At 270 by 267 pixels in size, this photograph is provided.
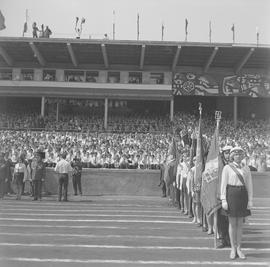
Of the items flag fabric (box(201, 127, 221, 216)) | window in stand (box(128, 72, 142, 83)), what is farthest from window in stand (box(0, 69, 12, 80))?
flag fabric (box(201, 127, 221, 216))

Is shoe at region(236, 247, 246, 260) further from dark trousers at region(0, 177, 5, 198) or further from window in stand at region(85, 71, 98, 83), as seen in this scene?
window in stand at region(85, 71, 98, 83)

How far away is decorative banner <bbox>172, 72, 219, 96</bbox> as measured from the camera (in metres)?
42.0

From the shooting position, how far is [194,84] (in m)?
41.9

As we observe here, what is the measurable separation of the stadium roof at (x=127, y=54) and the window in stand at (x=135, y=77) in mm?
467

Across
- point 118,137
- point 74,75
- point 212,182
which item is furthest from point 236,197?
point 74,75

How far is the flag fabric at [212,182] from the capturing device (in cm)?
922

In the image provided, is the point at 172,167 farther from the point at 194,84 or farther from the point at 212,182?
the point at 194,84

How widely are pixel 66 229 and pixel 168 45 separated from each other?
2940 cm

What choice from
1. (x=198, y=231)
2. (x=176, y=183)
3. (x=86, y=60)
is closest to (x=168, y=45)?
(x=86, y=60)

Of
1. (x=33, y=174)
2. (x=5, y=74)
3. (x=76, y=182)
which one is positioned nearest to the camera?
(x=33, y=174)

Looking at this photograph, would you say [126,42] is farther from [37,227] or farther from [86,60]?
[37,227]

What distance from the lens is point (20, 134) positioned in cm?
3384

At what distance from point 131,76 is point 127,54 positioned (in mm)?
2143

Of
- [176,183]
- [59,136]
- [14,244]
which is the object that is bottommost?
[14,244]
